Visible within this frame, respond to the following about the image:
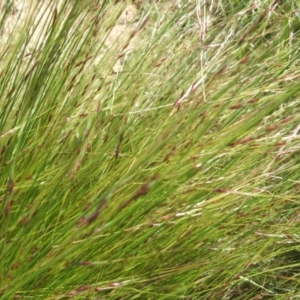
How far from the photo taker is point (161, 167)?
4.09 ft

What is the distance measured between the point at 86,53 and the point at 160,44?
0.26m

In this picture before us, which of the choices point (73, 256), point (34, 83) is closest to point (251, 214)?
point (73, 256)

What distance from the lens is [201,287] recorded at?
1.47 meters

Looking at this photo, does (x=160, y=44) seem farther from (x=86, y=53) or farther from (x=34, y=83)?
(x=34, y=83)

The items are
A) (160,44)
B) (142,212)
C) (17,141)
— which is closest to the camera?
(142,212)

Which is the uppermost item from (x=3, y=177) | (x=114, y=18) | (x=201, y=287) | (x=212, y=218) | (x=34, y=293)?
(x=114, y=18)

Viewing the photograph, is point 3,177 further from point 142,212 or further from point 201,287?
point 201,287

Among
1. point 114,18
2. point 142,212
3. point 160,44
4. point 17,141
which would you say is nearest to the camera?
point 142,212

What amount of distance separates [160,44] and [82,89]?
0.94 feet

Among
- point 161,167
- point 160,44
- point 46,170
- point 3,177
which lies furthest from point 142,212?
point 160,44

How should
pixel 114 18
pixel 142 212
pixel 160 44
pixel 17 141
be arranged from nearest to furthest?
pixel 142 212 < pixel 17 141 < pixel 114 18 < pixel 160 44

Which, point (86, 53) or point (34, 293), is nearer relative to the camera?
point (34, 293)

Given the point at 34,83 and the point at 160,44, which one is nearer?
the point at 34,83

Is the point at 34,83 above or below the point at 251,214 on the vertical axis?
above
